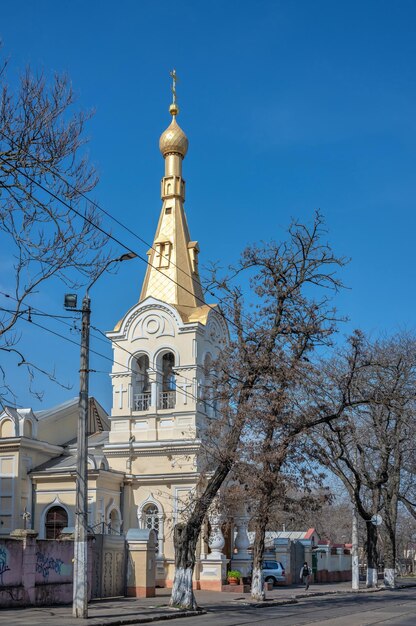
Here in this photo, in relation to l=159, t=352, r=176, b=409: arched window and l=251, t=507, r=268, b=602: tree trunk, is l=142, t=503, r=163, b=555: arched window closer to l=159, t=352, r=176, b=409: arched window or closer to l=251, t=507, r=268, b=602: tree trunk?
l=159, t=352, r=176, b=409: arched window

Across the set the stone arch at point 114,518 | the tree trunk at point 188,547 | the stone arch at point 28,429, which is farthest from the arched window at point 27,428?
the tree trunk at point 188,547

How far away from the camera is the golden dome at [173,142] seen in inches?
1617

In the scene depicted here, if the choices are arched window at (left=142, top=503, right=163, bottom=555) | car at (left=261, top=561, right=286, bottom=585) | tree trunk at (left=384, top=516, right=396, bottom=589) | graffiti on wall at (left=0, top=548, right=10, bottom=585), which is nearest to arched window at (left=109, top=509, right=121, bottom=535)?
arched window at (left=142, top=503, right=163, bottom=555)

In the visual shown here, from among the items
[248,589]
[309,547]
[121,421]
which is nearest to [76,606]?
[248,589]

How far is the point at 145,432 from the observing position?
120ft

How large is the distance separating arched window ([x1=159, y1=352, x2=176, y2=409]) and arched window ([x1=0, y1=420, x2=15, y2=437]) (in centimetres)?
659

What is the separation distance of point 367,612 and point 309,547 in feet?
82.6

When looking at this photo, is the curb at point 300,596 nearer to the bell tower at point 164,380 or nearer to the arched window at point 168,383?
the bell tower at point 164,380

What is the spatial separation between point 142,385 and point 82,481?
1828 centimetres

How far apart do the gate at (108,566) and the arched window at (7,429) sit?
1016 centimetres

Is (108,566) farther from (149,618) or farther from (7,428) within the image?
(7,428)

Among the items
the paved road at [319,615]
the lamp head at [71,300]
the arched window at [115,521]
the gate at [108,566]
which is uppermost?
the lamp head at [71,300]

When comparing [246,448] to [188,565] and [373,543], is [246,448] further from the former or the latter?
[373,543]

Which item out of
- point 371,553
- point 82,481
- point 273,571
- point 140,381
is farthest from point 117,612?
point 273,571
